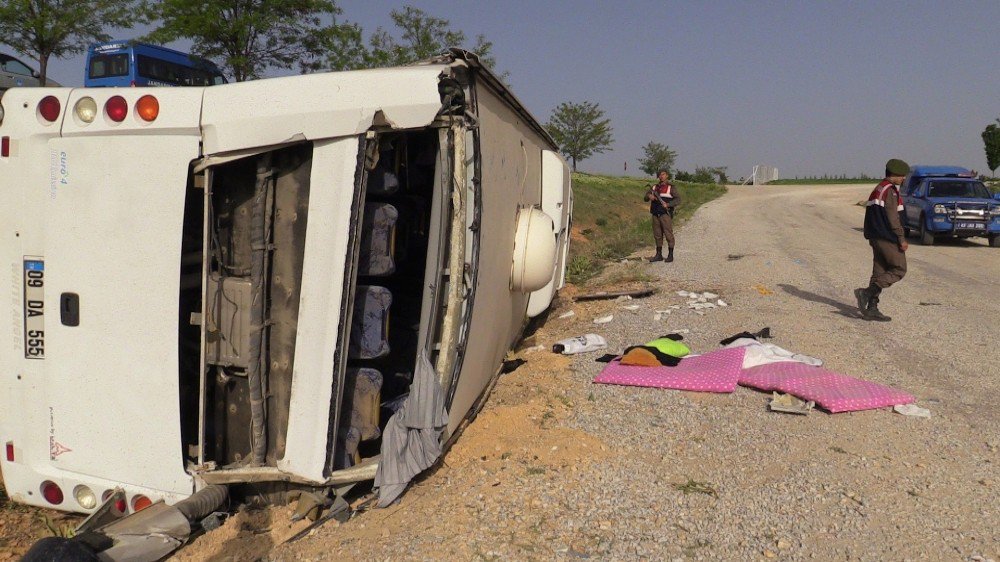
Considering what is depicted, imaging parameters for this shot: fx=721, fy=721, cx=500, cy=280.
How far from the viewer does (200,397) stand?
3328 mm

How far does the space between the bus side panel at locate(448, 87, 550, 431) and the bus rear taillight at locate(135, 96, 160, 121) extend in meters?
1.51

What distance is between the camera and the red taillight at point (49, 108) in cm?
326

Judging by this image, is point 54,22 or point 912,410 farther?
point 54,22

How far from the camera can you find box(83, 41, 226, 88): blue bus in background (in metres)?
17.6

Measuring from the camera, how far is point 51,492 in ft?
11.2

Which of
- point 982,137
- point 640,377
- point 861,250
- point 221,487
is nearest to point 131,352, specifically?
point 221,487

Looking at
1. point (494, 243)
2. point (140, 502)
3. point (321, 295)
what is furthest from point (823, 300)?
point (140, 502)

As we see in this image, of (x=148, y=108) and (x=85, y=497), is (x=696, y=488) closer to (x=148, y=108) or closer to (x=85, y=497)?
(x=85, y=497)

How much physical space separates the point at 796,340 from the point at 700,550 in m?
4.35

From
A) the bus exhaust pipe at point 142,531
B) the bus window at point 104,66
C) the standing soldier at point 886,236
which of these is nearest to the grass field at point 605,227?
the standing soldier at point 886,236

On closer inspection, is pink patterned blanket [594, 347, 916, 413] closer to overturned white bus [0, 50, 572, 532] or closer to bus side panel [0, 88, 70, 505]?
overturned white bus [0, 50, 572, 532]

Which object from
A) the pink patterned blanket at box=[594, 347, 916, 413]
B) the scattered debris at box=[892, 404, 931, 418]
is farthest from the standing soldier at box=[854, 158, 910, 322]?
the scattered debris at box=[892, 404, 931, 418]

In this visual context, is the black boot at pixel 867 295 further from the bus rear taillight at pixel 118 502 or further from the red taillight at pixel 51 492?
the red taillight at pixel 51 492

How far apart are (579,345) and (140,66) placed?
15.9m
